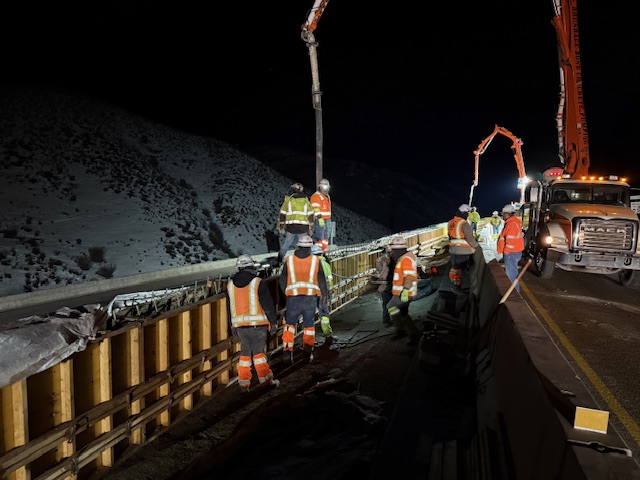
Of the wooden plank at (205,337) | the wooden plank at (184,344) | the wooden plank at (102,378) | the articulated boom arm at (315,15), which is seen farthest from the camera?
the articulated boom arm at (315,15)

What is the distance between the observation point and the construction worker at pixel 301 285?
705cm

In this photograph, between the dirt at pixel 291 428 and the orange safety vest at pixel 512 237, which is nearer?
the dirt at pixel 291 428

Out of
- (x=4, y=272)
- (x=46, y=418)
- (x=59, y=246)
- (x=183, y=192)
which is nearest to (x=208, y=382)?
(x=46, y=418)

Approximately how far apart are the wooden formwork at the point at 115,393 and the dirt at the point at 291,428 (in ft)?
0.91

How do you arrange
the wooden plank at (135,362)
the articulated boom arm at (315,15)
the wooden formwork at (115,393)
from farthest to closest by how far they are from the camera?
1. the articulated boom arm at (315,15)
2. the wooden plank at (135,362)
3. the wooden formwork at (115,393)

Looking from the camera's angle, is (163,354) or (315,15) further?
(315,15)

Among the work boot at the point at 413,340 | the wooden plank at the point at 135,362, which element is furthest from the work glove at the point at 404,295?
the wooden plank at the point at 135,362

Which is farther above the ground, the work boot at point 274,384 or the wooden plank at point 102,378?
the wooden plank at point 102,378

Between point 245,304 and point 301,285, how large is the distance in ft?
4.36

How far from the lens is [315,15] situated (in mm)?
11133

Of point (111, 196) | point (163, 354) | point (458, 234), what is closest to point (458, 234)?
point (458, 234)

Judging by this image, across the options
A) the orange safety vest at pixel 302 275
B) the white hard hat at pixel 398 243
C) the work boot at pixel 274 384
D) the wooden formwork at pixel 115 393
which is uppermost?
the white hard hat at pixel 398 243

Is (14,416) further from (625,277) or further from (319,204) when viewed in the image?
(625,277)

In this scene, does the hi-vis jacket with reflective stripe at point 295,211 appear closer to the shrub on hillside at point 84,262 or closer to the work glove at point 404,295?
the work glove at point 404,295
